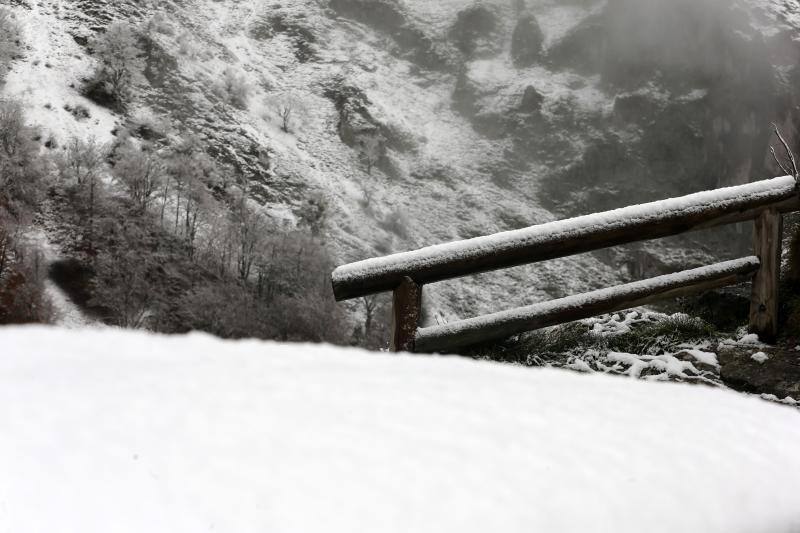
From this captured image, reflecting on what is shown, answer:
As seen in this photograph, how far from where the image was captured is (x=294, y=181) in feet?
200

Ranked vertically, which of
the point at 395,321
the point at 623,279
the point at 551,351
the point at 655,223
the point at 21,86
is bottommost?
the point at 623,279

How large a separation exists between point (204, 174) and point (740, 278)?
2179 inches

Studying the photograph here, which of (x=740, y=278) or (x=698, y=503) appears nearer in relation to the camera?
(x=698, y=503)

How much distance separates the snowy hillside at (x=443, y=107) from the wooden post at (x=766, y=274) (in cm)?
4615

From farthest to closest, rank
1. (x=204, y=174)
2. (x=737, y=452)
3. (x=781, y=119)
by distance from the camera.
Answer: (x=781, y=119), (x=204, y=174), (x=737, y=452)

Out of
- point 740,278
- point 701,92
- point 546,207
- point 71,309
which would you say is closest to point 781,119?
point 701,92

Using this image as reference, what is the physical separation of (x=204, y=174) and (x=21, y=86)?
593 inches

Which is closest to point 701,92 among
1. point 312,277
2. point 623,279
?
point 623,279

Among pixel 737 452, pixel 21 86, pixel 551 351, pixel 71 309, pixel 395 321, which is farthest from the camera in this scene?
pixel 21 86

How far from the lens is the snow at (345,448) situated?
1268 millimetres

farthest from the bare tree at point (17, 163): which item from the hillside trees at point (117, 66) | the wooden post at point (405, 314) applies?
the wooden post at point (405, 314)

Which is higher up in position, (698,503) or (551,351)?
(698,503)

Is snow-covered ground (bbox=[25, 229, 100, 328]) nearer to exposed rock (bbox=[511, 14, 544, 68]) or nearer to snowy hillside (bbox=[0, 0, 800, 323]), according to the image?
snowy hillside (bbox=[0, 0, 800, 323])

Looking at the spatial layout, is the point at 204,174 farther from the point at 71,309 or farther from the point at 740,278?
the point at 740,278
